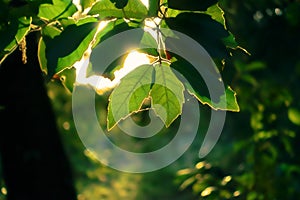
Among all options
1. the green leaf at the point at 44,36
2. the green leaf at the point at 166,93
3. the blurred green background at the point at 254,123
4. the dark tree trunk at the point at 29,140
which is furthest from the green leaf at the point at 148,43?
the dark tree trunk at the point at 29,140

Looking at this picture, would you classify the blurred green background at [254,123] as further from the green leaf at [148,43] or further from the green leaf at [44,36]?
the green leaf at [44,36]

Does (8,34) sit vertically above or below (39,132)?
below

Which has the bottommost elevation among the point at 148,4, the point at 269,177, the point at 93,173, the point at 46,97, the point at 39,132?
the point at 269,177

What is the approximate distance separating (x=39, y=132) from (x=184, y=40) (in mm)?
1794

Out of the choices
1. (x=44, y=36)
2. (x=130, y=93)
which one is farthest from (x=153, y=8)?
(x=44, y=36)

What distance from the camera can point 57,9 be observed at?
3.84 ft

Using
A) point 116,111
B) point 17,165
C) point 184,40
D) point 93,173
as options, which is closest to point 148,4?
point 184,40

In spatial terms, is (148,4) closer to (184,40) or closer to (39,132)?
(184,40)

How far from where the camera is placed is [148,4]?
1.04 meters

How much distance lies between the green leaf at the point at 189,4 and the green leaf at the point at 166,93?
0.12m

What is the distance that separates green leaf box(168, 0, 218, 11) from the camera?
0.96 m

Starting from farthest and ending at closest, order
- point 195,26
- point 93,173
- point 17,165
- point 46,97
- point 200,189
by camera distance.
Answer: point 93,173 → point 200,189 → point 46,97 → point 17,165 → point 195,26

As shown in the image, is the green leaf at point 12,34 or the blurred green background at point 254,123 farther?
the blurred green background at point 254,123

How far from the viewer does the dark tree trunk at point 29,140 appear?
8.45 ft
